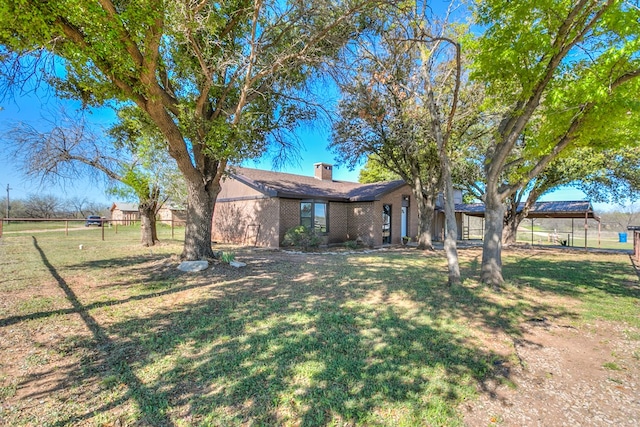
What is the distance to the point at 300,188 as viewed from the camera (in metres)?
15.8

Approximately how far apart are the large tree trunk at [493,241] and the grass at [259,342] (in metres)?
0.43

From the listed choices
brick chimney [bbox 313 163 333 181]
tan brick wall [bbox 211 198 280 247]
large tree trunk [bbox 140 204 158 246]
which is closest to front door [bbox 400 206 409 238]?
brick chimney [bbox 313 163 333 181]

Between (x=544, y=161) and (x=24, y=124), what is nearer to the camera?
(x=544, y=161)

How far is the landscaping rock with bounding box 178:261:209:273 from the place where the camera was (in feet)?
26.2

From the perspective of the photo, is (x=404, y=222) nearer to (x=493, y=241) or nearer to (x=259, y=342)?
(x=493, y=241)

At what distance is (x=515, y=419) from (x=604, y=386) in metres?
1.34

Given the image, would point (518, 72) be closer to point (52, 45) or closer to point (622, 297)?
point (622, 297)

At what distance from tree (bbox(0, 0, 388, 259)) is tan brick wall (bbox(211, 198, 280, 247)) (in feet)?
16.9

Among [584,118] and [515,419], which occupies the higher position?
[584,118]

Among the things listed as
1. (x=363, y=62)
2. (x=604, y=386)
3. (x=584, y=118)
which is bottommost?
(x=604, y=386)

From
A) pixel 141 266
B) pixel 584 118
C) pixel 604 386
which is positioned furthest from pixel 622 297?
pixel 141 266

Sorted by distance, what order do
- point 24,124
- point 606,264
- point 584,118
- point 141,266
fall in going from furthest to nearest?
1. point 606,264
2. point 24,124
3. point 141,266
4. point 584,118

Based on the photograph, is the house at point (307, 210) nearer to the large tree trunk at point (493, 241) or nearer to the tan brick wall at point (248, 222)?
the tan brick wall at point (248, 222)

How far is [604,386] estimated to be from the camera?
304 centimetres
